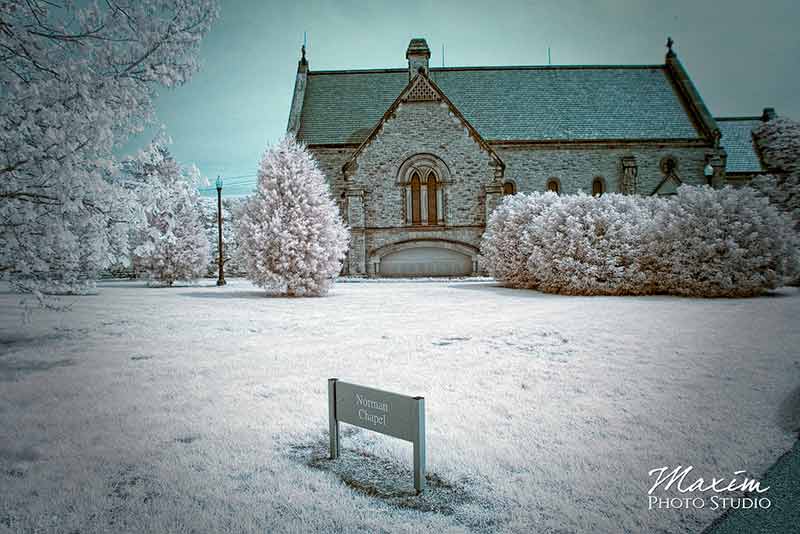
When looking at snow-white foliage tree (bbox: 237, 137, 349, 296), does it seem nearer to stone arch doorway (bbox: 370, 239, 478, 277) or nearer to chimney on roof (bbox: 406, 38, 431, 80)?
stone arch doorway (bbox: 370, 239, 478, 277)

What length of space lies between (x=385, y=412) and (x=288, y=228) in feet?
Result: 39.5

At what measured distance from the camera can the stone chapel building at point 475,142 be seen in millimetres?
26266

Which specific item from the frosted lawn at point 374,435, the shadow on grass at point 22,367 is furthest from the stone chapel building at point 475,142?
the shadow on grass at point 22,367

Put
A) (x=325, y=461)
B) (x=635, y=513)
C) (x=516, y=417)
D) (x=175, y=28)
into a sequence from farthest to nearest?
(x=175, y=28)
(x=516, y=417)
(x=325, y=461)
(x=635, y=513)

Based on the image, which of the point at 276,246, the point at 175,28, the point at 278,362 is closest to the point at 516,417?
the point at 278,362

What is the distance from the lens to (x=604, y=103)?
3092 centimetres

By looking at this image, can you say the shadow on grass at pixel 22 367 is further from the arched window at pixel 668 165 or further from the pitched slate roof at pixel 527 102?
the arched window at pixel 668 165

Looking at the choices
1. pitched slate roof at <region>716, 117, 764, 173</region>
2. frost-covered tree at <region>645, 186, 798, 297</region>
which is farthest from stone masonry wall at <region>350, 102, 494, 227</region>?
pitched slate roof at <region>716, 117, 764, 173</region>

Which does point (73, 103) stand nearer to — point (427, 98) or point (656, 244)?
point (656, 244)

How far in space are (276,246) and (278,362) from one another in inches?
349

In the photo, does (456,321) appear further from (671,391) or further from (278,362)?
(671,391)

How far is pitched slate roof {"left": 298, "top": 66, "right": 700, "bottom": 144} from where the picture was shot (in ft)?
97.1

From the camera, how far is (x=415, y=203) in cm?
2705

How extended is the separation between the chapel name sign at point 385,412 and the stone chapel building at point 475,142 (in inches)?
910
